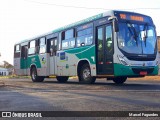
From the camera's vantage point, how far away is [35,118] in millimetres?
6094

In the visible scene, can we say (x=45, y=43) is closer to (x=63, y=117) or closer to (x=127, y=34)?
(x=127, y=34)

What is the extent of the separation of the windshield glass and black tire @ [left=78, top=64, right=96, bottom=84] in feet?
8.60

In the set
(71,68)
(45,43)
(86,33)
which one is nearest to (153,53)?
(86,33)

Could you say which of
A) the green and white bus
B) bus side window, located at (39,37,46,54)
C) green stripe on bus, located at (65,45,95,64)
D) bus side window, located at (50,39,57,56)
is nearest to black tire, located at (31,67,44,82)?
bus side window, located at (39,37,46,54)

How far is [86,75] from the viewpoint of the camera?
16.0 metres

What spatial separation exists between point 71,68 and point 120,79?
9.23 feet

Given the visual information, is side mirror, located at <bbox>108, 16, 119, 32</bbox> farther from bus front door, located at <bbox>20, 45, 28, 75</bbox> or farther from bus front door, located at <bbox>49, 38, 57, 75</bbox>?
bus front door, located at <bbox>20, 45, 28, 75</bbox>

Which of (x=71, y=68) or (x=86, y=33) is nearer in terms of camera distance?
(x=86, y=33)

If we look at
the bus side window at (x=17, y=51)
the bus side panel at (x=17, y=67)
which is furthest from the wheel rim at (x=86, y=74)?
the bus side window at (x=17, y=51)

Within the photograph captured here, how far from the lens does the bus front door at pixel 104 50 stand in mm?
14253

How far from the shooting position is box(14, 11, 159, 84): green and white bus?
1394 centimetres

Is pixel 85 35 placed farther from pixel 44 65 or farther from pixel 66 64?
pixel 44 65

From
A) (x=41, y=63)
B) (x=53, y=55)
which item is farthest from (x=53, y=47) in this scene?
(x=41, y=63)

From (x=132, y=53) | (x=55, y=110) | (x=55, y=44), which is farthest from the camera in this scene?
(x=55, y=44)
